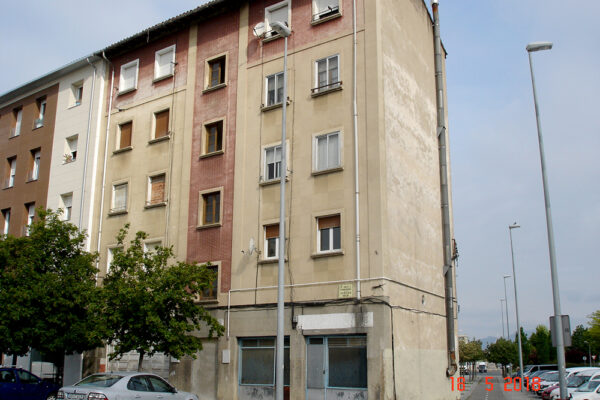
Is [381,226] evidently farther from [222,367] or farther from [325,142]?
[222,367]

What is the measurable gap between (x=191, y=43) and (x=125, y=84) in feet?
14.7

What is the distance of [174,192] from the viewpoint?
2550cm

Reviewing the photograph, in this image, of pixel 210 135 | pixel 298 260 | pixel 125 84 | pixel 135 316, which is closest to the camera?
pixel 135 316

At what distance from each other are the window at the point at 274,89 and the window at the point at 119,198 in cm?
837

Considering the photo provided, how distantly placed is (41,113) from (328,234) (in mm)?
20917

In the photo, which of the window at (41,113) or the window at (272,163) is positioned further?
Answer: the window at (41,113)

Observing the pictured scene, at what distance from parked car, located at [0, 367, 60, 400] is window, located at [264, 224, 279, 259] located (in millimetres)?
9028

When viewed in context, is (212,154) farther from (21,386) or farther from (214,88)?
(21,386)

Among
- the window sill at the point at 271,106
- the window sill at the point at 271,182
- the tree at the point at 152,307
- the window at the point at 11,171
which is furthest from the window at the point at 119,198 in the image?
the window at the point at 11,171

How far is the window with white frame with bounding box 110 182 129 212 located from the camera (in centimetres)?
2744

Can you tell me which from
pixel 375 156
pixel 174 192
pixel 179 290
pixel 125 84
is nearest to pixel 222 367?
pixel 179 290

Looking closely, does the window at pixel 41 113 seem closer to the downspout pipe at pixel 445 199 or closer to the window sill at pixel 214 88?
the window sill at pixel 214 88

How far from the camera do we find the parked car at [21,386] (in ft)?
70.2

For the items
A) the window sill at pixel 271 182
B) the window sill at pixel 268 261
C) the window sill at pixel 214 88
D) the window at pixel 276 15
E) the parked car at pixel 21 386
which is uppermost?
the window at pixel 276 15
